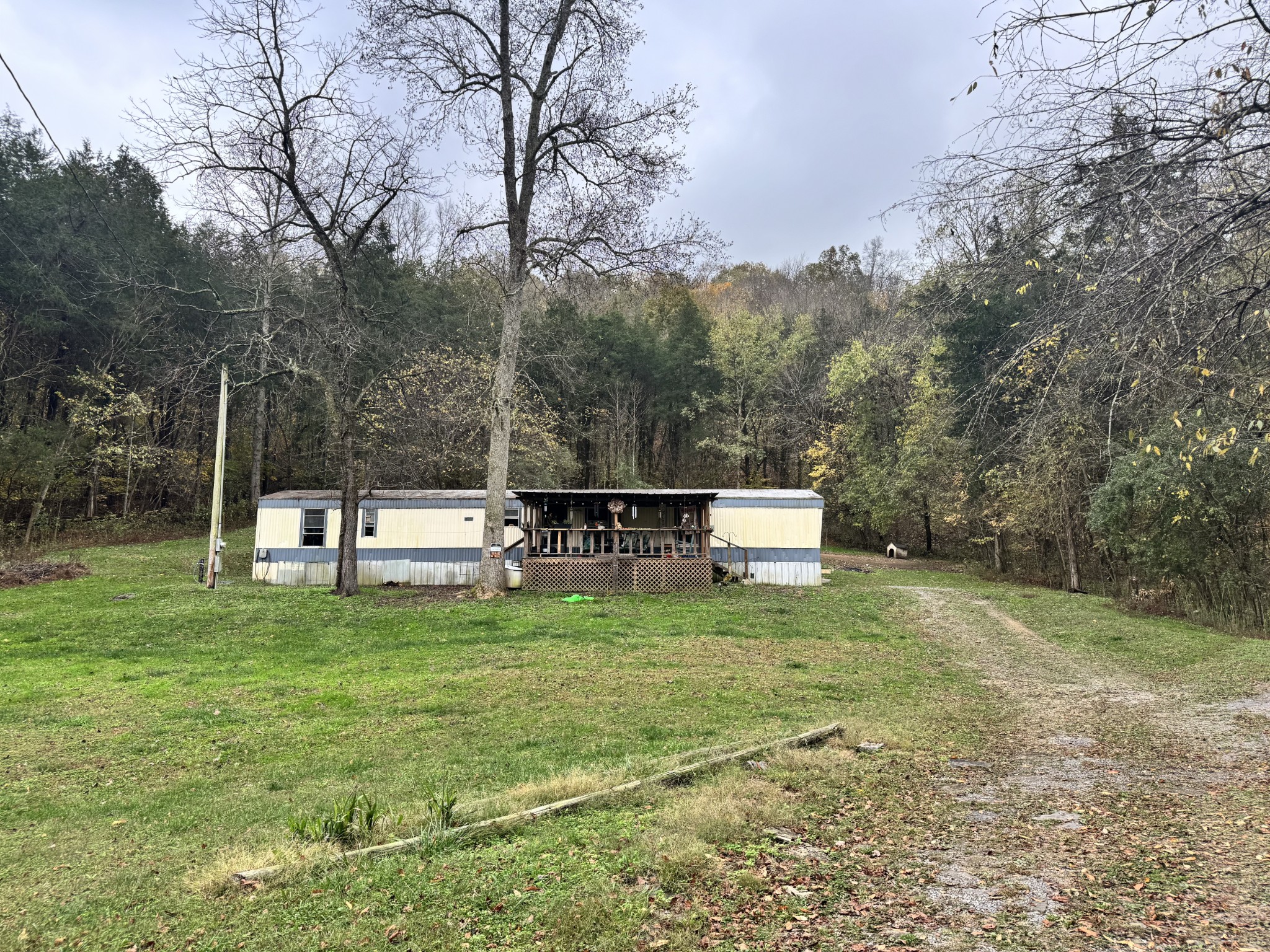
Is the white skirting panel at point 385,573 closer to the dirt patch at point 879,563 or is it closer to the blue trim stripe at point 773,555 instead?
the blue trim stripe at point 773,555

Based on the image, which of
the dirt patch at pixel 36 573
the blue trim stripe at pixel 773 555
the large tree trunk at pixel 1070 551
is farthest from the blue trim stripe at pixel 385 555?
the large tree trunk at pixel 1070 551

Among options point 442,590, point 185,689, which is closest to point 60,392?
point 442,590

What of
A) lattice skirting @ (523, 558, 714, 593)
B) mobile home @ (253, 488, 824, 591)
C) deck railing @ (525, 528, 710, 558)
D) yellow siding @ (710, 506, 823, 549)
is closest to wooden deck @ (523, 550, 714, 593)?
lattice skirting @ (523, 558, 714, 593)

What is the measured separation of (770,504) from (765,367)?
1886 cm

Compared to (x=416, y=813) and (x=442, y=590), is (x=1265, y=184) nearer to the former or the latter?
(x=416, y=813)

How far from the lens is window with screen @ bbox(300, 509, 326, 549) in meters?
20.6

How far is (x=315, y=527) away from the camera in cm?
2061

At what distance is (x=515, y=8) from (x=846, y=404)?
77.0 ft

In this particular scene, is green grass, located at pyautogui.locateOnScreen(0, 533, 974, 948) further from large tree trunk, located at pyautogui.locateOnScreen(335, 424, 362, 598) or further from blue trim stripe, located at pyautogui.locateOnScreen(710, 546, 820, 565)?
blue trim stripe, located at pyautogui.locateOnScreen(710, 546, 820, 565)

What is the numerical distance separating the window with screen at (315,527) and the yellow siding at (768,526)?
11.4 m

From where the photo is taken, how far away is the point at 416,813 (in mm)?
4613

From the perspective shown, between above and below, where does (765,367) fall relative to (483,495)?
above

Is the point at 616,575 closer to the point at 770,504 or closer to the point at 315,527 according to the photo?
the point at 770,504

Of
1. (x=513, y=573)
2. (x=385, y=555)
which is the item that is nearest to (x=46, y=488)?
(x=385, y=555)
